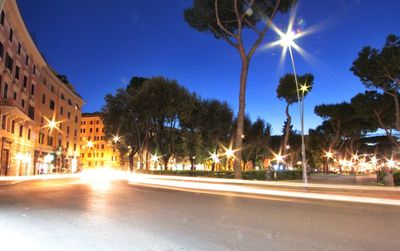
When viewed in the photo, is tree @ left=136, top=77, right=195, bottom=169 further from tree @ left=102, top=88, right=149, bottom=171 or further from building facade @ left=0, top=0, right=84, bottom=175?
building facade @ left=0, top=0, right=84, bottom=175

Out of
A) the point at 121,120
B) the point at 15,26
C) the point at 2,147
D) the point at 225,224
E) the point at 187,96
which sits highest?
the point at 15,26

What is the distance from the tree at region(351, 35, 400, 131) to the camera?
32.4 meters

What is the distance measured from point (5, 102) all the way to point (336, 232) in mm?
32957

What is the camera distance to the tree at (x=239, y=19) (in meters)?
24.4

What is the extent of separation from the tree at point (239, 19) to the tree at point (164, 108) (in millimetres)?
13938

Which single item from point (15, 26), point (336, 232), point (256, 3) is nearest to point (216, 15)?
point (256, 3)

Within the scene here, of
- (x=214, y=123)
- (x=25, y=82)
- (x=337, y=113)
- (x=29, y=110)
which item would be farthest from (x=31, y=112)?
(x=337, y=113)

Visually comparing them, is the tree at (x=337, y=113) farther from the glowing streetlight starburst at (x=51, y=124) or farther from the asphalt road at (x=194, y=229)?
the asphalt road at (x=194, y=229)

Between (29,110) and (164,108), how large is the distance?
17.7m

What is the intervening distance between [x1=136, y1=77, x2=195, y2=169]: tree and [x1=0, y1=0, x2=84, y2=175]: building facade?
1297cm

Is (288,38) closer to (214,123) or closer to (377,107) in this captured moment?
(214,123)

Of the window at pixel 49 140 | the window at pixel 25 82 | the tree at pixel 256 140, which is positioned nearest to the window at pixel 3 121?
the window at pixel 25 82

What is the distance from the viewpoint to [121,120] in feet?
136

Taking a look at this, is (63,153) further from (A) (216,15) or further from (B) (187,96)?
(A) (216,15)
